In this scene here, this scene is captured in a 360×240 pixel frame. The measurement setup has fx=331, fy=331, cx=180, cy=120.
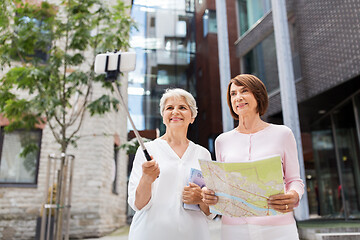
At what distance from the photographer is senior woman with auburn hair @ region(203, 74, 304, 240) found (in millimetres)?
1497

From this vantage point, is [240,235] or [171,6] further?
[171,6]

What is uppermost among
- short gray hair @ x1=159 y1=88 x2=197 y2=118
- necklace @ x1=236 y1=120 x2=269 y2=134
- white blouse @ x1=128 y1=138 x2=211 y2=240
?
short gray hair @ x1=159 y1=88 x2=197 y2=118

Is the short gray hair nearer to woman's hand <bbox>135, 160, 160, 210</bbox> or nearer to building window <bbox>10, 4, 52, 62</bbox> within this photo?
woman's hand <bbox>135, 160, 160, 210</bbox>

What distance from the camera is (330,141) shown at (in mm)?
10633

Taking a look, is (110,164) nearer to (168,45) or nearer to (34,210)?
(34,210)

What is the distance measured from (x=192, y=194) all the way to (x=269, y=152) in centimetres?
44

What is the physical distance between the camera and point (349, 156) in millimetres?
9461

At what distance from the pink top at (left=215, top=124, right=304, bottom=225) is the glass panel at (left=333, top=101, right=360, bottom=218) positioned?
8482mm

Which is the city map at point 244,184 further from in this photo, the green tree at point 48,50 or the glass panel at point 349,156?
the glass panel at point 349,156

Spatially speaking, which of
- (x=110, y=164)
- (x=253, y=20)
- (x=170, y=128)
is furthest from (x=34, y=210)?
(x=253, y=20)

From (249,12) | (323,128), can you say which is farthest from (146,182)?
(249,12)

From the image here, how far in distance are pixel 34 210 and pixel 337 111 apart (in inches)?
345

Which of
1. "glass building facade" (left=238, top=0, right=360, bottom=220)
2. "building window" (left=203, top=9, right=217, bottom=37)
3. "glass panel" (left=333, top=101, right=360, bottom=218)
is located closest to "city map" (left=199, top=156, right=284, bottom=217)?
"glass building facade" (left=238, top=0, right=360, bottom=220)

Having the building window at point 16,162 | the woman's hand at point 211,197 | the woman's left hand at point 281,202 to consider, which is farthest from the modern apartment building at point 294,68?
the woman's left hand at point 281,202
